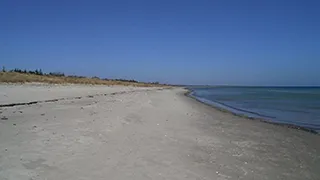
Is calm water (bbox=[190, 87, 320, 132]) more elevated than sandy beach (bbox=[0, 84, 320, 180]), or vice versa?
sandy beach (bbox=[0, 84, 320, 180])

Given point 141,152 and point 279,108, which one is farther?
point 279,108

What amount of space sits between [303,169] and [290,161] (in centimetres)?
66

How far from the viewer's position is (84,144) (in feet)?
25.4

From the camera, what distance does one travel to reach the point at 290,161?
752 centimetres

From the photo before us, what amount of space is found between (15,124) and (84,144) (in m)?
3.51

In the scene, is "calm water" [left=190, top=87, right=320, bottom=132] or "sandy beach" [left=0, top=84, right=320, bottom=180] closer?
"sandy beach" [left=0, top=84, right=320, bottom=180]

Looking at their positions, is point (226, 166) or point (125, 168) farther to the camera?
point (226, 166)

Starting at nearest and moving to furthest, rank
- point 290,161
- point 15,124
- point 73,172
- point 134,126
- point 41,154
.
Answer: point 73,172 → point 41,154 → point 290,161 → point 15,124 → point 134,126

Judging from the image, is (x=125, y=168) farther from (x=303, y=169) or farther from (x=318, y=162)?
(x=318, y=162)

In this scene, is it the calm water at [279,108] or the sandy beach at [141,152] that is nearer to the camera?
the sandy beach at [141,152]

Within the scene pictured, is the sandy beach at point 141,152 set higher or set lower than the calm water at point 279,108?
higher

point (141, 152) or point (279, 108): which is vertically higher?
point (141, 152)

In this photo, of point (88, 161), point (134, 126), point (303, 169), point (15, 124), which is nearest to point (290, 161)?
point (303, 169)

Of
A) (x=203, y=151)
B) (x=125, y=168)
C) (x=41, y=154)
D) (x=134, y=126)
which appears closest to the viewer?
(x=125, y=168)
